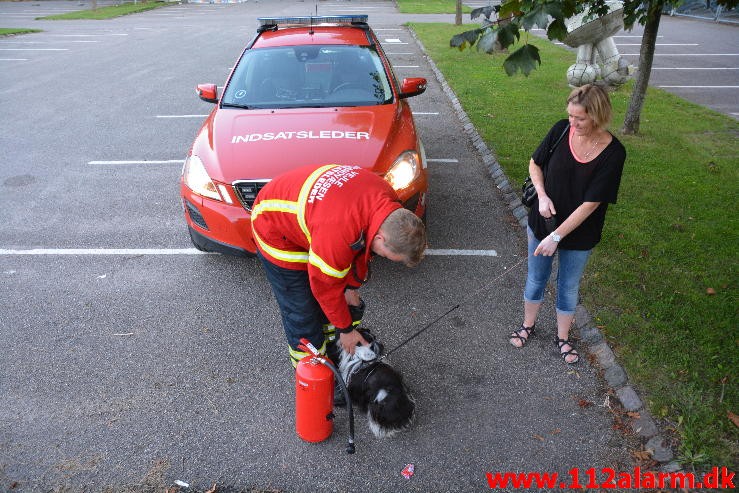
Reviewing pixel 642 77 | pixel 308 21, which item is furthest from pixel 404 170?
pixel 642 77

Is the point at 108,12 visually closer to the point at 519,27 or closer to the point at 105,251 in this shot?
the point at 105,251

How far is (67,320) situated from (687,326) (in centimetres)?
483

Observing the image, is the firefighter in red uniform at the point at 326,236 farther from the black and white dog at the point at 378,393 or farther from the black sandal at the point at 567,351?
the black sandal at the point at 567,351

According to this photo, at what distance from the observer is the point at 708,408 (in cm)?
318

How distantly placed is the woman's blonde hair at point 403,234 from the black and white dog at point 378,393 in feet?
3.30

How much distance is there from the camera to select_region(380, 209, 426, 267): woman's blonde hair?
2.36 metres

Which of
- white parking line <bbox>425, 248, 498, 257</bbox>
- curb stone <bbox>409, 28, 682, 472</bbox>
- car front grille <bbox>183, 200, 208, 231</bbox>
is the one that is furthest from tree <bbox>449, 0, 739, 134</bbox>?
car front grille <bbox>183, 200, 208, 231</bbox>

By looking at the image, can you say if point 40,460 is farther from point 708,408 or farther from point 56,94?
point 56,94

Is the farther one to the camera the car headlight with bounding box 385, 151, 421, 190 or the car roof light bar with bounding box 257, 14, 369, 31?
the car roof light bar with bounding box 257, 14, 369, 31

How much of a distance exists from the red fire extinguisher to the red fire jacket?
296 millimetres

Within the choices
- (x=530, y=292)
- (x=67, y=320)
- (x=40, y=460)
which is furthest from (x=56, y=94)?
(x=530, y=292)

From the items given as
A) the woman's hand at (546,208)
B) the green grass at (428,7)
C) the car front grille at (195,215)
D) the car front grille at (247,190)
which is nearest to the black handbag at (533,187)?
the woman's hand at (546,208)

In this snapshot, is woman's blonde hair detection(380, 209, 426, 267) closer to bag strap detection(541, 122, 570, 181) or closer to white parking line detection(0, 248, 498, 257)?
bag strap detection(541, 122, 570, 181)

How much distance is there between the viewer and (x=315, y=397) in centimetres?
293
